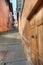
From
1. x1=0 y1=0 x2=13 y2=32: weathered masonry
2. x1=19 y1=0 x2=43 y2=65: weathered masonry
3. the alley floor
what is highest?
x1=0 y1=0 x2=13 y2=32: weathered masonry

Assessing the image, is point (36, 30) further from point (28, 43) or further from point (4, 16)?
point (4, 16)

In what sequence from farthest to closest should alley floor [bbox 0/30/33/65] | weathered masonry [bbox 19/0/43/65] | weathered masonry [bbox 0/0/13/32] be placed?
1. weathered masonry [bbox 0/0/13/32]
2. alley floor [bbox 0/30/33/65]
3. weathered masonry [bbox 19/0/43/65]

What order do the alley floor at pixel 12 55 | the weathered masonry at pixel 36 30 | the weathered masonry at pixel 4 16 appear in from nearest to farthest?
1. the weathered masonry at pixel 36 30
2. the alley floor at pixel 12 55
3. the weathered masonry at pixel 4 16

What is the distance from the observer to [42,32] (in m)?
1.38

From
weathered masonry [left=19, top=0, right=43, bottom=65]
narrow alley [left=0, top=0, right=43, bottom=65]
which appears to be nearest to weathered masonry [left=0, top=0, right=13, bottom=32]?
narrow alley [left=0, top=0, right=43, bottom=65]

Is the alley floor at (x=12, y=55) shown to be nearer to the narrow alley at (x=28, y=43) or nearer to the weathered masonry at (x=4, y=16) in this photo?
the narrow alley at (x=28, y=43)

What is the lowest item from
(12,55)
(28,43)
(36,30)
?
(12,55)

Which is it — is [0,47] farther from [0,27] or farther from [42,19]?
[0,27]

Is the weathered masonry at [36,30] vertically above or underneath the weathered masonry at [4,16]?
underneath

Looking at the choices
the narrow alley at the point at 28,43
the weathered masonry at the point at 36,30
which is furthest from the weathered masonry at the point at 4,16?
the weathered masonry at the point at 36,30

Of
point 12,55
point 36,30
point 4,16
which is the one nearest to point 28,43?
point 12,55

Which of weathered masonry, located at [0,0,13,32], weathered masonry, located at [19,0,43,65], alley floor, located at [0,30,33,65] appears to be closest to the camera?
weathered masonry, located at [19,0,43,65]

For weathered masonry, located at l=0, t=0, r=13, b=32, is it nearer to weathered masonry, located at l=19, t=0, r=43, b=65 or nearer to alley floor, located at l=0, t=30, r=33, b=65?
alley floor, located at l=0, t=30, r=33, b=65

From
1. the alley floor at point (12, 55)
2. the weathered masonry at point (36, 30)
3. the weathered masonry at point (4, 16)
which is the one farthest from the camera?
the weathered masonry at point (4, 16)
